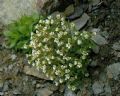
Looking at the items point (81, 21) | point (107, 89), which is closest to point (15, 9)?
point (81, 21)

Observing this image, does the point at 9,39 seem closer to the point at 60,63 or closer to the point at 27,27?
the point at 27,27

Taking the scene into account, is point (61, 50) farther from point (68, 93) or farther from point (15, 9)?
point (15, 9)

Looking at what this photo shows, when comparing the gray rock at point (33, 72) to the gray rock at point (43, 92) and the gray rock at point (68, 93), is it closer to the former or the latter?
the gray rock at point (43, 92)

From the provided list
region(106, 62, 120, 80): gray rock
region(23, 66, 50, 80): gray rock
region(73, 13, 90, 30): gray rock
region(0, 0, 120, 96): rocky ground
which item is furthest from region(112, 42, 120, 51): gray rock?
region(23, 66, 50, 80): gray rock

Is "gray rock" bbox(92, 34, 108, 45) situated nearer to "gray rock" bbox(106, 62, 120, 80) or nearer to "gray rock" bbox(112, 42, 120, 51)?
"gray rock" bbox(112, 42, 120, 51)

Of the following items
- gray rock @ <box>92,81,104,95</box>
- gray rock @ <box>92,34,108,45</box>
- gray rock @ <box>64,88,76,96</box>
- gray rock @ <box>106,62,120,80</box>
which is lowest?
gray rock @ <box>64,88,76,96</box>
